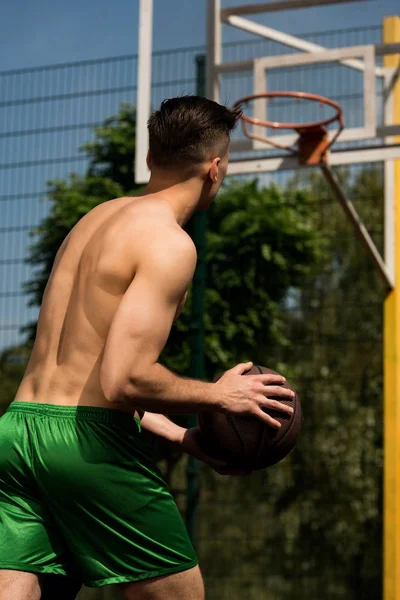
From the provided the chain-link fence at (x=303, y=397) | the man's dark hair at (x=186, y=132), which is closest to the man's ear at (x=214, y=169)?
the man's dark hair at (x=186, y=132)

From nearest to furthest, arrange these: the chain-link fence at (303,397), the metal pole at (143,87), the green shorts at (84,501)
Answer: the green shorts at (84,501) → the metal pole at (143,87) → the chain-link fence at (303,397)

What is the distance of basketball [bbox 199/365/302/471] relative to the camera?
2.72 meters

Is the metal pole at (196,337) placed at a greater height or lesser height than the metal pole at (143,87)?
lesser

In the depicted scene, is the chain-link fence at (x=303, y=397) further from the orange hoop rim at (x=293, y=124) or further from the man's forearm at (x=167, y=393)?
the man's forearm at (x=167, y=393)

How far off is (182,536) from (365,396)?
523cm

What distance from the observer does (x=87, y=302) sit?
8.33 ft

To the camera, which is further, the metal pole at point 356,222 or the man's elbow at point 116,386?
the metal pole at point 356,222

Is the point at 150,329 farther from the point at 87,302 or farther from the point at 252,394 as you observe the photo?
the point at 252,394

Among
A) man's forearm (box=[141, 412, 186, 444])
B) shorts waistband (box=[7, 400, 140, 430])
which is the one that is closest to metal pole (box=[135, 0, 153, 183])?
man's forearm (box=[141, 412, 186, 444])

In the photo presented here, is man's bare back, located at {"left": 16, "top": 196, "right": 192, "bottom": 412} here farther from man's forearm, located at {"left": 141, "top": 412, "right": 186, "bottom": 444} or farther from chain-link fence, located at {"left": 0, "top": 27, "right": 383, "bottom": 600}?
chain-link fence, located at {"left": 0, "top": 27, "right": 383, "bottom": 600}

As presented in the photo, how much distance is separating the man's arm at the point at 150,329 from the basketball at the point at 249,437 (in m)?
0.29

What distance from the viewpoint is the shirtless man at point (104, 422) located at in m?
2.43

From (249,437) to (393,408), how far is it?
4.05m

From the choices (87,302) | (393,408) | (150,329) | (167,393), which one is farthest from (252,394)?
(393,408)
